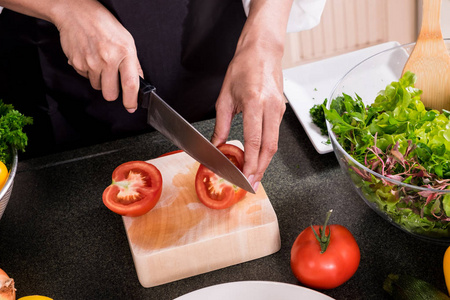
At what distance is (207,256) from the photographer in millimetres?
973

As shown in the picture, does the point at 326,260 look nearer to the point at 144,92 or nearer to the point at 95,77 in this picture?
the point at 144,92

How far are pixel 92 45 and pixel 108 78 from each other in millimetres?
79

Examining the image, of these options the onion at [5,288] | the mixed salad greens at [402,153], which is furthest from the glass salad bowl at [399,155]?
the onion at [5,288]

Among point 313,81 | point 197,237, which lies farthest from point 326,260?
point 313,81

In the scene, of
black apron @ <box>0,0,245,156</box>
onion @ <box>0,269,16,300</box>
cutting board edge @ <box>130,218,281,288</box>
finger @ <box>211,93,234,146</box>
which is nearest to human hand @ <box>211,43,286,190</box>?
finger @ <box>211,93,234,146</box>

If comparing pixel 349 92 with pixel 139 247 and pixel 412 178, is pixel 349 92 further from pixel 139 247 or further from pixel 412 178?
pixel 139 247

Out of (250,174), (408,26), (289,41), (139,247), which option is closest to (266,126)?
(250,174)

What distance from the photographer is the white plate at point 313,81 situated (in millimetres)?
1232

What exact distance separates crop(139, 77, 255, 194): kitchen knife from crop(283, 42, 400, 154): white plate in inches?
11.5

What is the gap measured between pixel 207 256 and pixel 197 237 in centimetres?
4

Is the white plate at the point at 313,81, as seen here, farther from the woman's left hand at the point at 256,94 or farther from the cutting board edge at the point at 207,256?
the cutting board edge at the point at 207,256

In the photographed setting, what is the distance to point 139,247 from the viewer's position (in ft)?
3.16

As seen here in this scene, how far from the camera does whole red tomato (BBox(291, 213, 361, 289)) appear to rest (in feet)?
2.83

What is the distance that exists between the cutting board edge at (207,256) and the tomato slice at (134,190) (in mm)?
87
